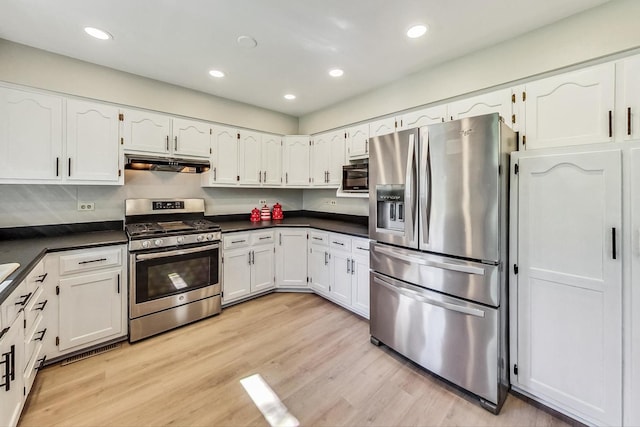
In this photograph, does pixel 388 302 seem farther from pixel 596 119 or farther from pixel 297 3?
pixel 297 3

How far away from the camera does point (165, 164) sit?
290cm

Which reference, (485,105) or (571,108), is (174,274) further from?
(571,108)

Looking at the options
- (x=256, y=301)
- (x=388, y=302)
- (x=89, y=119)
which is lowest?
(x=256, y=301)

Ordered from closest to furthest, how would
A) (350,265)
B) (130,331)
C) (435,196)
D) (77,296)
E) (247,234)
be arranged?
(435,196), (77,296), (130,331), (350,265), (247,234)

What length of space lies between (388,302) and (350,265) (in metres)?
0.79

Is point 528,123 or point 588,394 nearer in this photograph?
point 588,394

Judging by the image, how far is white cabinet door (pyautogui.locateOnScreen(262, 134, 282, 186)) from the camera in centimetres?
388

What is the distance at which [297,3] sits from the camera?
1791 mm

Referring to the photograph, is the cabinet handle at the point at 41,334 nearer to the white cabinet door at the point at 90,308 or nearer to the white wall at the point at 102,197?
the white cabinet door at the point at 90,308

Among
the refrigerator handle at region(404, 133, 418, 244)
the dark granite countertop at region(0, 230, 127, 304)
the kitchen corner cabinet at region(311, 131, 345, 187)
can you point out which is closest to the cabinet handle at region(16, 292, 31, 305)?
the dark granite countertop at region(0, 230, 127, 304)

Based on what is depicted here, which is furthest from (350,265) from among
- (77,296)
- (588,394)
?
(77,296)

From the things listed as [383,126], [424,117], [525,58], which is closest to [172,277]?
[383,126]

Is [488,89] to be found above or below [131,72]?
below

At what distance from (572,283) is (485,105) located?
1.50 meters
